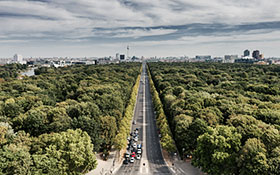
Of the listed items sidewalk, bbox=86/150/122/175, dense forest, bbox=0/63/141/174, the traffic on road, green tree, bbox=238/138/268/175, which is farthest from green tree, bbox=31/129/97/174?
green tree, bbox=238/138/268/175

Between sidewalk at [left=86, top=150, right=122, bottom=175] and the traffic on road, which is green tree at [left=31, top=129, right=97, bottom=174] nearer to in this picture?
sidewalk at [left=86, top=150, right=122, bottom=175]

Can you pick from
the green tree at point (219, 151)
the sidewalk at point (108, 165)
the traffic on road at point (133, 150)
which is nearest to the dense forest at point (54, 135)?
the sidewalk at point (108, 165)

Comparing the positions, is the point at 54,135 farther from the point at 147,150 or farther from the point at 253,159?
the point at 253,159

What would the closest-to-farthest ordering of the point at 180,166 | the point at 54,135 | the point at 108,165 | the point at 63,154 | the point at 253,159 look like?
the point at 253,159
the point at 63,154
the point at 54,135
the point at 180,166
the point at 108,165

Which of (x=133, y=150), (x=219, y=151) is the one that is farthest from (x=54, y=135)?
(x=219, y=151)

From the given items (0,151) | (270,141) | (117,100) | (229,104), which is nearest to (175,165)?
(270,141)

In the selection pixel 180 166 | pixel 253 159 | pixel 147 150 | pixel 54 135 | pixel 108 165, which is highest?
pixel 54 135

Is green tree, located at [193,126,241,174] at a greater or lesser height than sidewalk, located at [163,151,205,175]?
greater

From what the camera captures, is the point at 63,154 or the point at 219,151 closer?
the point at 63,154
